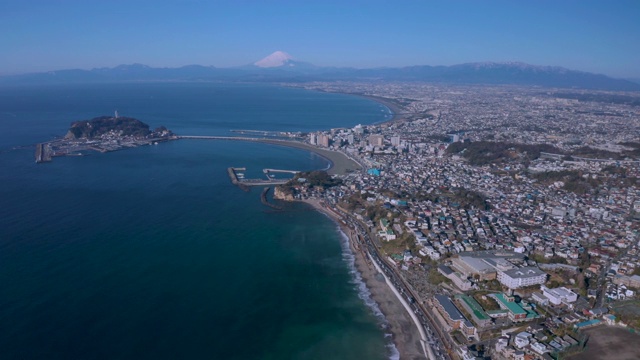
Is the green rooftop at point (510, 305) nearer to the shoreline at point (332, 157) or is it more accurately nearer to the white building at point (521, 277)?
the white building at point (521, 277)

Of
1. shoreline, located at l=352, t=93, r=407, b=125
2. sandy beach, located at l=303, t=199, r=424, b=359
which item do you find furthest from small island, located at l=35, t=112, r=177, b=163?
sandy beach, located at l=303, t=199, r=424, b=359

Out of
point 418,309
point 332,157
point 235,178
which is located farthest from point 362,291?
point 332,157

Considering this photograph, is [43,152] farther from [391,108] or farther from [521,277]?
[391,108]

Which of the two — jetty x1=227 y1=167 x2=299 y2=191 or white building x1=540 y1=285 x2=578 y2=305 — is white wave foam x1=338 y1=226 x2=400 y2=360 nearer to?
white building x1=540 y1=285 x2=578 y2=305

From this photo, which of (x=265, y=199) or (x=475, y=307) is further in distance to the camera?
(x=265, y=199)

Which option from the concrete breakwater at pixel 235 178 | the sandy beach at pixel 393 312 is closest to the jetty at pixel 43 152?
the concrete breakwater at pixel 235 178
